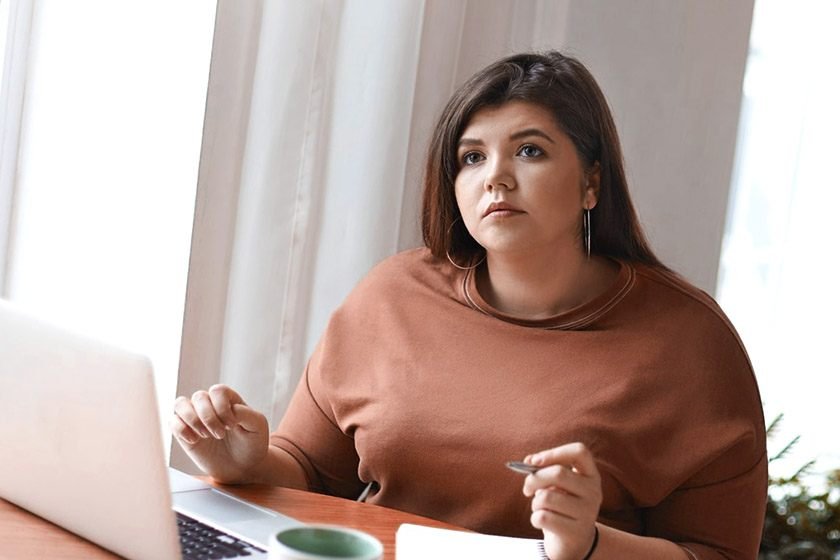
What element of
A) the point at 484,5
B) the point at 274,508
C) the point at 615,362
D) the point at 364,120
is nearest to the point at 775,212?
the point at 484,5

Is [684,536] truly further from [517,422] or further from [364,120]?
[364,120]

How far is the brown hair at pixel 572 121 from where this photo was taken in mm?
1798

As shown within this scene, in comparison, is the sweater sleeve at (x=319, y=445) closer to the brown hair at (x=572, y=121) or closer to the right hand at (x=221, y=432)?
the right hand at (x=221, y=432)

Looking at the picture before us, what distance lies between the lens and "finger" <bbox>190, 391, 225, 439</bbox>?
5.04ft

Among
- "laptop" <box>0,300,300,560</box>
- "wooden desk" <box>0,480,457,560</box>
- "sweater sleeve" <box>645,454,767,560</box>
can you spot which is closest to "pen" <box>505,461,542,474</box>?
"wooden desk" <box>0,480,457,560</box>

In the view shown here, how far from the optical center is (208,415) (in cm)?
154

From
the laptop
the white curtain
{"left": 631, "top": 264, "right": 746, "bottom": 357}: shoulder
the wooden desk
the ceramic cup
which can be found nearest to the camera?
the ceramic cup

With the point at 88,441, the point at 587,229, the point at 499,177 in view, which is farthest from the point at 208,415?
the point at 587,229

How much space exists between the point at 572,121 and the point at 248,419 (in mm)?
676

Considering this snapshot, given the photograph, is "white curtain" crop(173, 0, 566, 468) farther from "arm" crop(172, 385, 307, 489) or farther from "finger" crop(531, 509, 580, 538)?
"finger" crop(531, 509, 580, 538)

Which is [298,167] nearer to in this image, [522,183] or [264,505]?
[522,183]

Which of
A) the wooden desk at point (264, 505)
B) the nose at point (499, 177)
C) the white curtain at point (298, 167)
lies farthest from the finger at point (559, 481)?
the white curtain at point (298, 167)

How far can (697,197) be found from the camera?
104 inches

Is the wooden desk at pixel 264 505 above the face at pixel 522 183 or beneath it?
beneath
